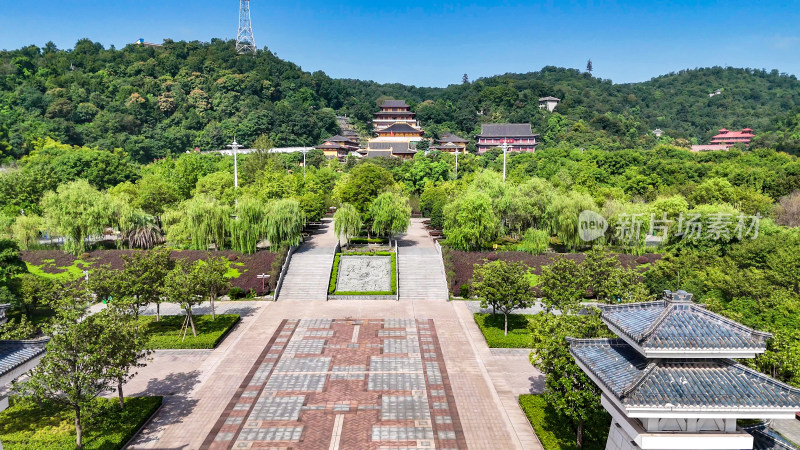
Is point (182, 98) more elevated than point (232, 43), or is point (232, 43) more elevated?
point (232, 43)

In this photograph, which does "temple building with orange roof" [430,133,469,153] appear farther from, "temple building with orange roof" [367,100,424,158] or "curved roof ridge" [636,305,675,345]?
"curved roof ridge" [636,305,675,345]

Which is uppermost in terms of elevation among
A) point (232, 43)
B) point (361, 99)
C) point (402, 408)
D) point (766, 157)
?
point (232, 43)

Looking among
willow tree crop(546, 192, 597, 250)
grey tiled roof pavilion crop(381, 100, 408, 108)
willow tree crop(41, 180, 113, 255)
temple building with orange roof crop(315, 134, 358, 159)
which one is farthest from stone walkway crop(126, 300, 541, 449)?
grey tiled roof pavilion crop(381, 100, 408, 108)

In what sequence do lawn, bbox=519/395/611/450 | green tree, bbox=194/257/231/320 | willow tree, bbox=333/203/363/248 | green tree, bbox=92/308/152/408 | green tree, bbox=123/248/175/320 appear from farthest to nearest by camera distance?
1. willow tree, bbox=333/203/363/248
2. green tree, bbox=194/257/231/320
3. green tree, bbox=123/248/175/320
4. lawn, bbox=519/395/611/450
5. green tree, bbox=92/308/152/408

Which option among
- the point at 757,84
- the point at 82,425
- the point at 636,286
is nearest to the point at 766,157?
the point at 636,286

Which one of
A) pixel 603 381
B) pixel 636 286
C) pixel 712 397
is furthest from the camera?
pixel 636 286

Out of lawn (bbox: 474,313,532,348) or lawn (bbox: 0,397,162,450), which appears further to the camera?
lawn (bbox: 474,313,532,348)

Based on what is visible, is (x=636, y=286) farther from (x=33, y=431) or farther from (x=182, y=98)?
(x=182, y=98)

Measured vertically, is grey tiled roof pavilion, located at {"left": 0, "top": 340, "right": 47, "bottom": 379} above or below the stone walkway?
above

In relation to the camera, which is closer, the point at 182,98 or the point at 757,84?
the point at 182,98
